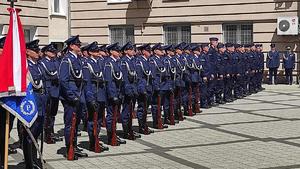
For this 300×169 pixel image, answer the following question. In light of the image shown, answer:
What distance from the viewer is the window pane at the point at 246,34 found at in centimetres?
2606

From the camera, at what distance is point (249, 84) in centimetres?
2111

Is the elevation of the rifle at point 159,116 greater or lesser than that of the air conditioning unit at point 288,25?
lesser

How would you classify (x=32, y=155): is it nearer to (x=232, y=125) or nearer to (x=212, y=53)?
(x=232, y=125)

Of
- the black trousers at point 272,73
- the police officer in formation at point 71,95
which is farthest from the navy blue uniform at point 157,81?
the black trousers at point 272,73

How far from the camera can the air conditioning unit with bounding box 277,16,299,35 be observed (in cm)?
2427

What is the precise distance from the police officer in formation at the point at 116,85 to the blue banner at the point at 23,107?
81 centimetres

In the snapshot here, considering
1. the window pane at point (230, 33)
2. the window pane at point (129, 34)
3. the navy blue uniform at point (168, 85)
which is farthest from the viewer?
the window pane at point (129, 34)

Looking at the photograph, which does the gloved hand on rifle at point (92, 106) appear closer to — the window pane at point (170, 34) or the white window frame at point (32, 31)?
the white window frame at point (32, 31)

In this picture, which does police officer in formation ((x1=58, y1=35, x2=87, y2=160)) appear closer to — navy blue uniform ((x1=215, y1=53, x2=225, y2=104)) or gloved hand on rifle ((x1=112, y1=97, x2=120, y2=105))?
gloved hand on rifle ((x1=112, y1=97, x2=120, y2=105))

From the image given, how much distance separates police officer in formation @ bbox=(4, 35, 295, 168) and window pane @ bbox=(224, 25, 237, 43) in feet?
28.9

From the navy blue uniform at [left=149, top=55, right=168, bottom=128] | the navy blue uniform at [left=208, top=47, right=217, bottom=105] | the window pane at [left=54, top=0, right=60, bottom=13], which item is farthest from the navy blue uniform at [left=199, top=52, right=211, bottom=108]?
the window pane at [left=54, top=0, right=60, bottom=13]

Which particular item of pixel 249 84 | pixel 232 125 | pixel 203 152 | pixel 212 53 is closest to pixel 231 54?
pixel 212 53

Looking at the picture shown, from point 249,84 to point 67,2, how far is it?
12850 mm

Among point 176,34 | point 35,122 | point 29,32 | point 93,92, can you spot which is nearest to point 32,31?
point 29,32
